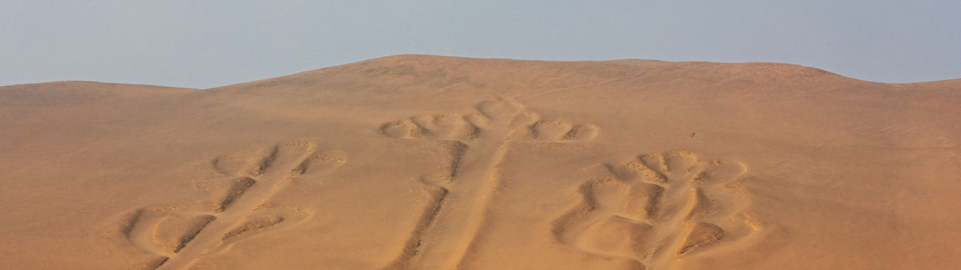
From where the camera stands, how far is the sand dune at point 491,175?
473 cm

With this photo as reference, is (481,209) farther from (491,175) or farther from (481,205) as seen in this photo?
(491,175)

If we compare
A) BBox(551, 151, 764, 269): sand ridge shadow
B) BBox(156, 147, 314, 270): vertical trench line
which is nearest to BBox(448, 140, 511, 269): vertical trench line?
BBox(551, 151, 764, 269): sand ridge shadow

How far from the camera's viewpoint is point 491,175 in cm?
633

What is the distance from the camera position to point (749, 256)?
4535 mm

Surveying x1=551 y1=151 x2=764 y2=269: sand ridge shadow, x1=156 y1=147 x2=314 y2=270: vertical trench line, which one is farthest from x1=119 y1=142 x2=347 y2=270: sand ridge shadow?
x1=551 y1=151 x2=764 y2=269: sand ridge shadow

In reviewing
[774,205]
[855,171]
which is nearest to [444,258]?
[774,205]

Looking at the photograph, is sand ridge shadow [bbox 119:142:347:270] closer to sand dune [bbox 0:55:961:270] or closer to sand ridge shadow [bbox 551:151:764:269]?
sand dune [bbox 0:55:961:270]

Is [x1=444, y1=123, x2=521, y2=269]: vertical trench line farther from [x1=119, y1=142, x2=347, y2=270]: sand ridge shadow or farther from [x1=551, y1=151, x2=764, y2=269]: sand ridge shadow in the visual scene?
[x1=119, y1=142, x2=347, y2=270]: sand ridge shadow

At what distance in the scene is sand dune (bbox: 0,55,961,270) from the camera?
473cm

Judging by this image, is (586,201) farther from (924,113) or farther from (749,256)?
(924,113)

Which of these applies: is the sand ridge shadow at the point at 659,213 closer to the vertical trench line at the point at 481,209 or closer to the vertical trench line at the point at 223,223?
the vertical trench line at the point at 481,209

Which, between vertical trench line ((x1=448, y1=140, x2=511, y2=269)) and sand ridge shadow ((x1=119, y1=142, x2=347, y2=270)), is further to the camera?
sand ridge shadow ((x1=119, y1=142, x2=347, y2=270))

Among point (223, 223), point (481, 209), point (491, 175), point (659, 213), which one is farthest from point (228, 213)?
point (659, 213)

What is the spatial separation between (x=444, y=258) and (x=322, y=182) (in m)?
1.96
